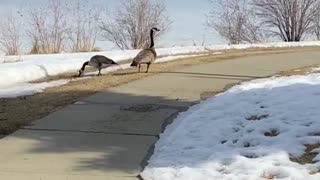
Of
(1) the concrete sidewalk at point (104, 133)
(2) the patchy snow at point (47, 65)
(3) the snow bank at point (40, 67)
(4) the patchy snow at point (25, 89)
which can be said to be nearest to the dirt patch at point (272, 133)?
(1) the concrete sidewalk at point (104, 133)

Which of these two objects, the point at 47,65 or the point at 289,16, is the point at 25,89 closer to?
the point at 47,65

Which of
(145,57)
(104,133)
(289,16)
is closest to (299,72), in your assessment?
(145,57)

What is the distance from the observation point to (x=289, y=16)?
2933cm

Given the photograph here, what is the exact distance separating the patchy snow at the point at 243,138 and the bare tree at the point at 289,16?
20.4m

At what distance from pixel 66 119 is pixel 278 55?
1013 cm

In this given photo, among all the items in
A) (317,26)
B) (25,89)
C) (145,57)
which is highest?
(145,57)

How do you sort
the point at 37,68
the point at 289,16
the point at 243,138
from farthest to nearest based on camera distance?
the point at 289,16 → the point at 37,68 → the point at 243,138

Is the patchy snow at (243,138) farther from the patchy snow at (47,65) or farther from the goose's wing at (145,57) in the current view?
the patchy snow at (47,65)

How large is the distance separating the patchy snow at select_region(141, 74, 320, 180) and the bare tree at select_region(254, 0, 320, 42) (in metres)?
20.4

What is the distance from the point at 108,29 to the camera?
2772cm

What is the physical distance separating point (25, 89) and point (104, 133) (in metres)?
3.82

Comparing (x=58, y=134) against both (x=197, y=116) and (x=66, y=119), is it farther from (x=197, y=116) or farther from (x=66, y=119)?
(x=197, y=116)

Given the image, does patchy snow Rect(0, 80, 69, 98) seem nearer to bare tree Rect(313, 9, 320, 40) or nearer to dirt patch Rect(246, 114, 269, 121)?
dirt patch Rect(246, 114, 269, 121)

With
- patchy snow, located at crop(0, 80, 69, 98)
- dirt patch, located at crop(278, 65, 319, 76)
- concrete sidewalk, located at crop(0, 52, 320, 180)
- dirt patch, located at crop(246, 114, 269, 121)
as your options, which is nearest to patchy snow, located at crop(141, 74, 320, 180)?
dirt patch, located at crop(246, 114, 269, 121)
